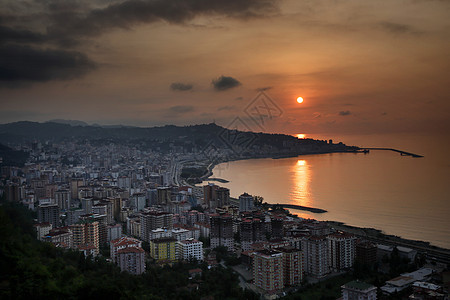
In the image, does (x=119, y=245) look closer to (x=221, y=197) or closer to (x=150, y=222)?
(x=150, y=222)

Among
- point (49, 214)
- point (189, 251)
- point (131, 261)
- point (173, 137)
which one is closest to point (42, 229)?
point (49, 214)

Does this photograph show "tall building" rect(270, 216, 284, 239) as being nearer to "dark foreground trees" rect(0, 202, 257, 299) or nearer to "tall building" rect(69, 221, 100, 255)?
"dark foreground trees" rect(0, 202, 257, 299)

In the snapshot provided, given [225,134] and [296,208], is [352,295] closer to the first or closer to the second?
[296,208]

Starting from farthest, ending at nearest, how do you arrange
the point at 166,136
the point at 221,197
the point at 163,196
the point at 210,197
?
1. the point at 166,136
2. the point at 163,196
3. the point at 210,197
4. the point at 221,197

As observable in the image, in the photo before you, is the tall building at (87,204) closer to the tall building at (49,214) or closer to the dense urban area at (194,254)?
the dense urban area at (194,254)

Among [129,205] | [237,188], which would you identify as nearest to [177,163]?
[237,188]

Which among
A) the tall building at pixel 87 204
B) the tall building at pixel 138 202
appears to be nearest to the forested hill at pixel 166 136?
the tall building at pixel 138 202

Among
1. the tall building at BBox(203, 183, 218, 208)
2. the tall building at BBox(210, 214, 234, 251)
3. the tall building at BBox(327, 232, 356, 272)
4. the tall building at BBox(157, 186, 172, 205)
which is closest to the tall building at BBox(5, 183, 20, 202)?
the tall building at BBox(157, 186, 172, 205)
